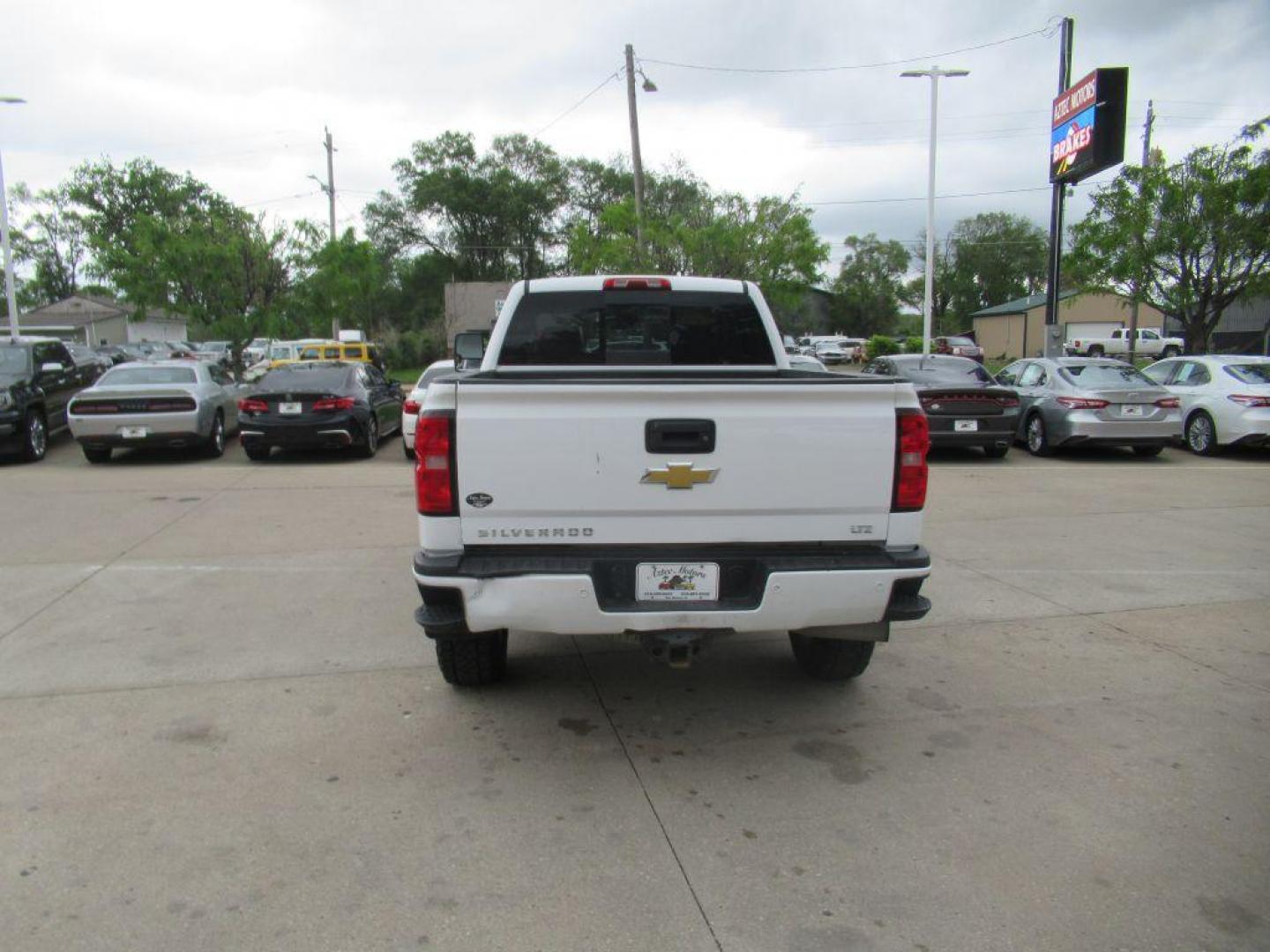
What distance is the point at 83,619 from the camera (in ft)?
18.7

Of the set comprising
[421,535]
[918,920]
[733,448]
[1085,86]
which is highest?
[1085,86]

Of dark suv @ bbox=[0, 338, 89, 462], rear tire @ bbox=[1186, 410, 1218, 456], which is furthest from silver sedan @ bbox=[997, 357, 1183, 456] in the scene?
dark suv @ bbox=[0, 338, 89, 462]

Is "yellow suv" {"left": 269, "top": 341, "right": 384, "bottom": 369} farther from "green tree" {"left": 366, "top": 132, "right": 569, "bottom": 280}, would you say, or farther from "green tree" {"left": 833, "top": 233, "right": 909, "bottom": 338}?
"green tree" {"left": 833, "top": 233, "right": 909, "bottom": 338}

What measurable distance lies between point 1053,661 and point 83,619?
5.70 metres

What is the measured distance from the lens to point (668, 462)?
11.4 feet

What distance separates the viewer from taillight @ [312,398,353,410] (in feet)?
41.8

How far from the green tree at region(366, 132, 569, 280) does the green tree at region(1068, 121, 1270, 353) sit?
44555 mm

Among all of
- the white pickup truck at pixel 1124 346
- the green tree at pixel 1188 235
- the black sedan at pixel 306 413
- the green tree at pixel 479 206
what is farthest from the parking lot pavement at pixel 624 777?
the green tree at pixel 479 206

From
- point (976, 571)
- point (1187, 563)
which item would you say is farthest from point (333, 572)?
point (1187, 563)

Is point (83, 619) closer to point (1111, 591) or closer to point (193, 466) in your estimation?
point (1111, 591)

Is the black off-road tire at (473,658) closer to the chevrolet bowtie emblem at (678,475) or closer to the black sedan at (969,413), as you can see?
the chevrolet bowtie emblem at (678,475)

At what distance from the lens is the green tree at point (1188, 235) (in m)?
17.3

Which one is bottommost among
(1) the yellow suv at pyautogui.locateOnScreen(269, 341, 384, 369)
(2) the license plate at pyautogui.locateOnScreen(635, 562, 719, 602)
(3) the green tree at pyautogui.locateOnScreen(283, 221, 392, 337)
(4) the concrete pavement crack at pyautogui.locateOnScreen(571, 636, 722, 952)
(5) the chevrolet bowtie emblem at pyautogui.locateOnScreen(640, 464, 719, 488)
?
(4) the concrete pavement crack at pyautogui.locateOnScreen(571, 636, 722, 952)

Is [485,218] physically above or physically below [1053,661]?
above
